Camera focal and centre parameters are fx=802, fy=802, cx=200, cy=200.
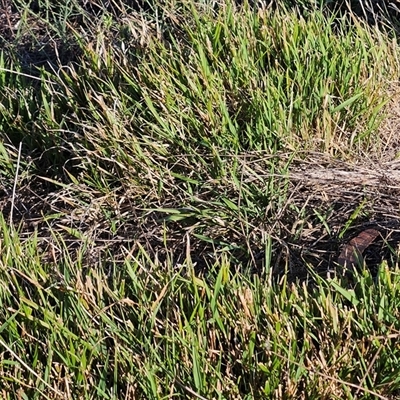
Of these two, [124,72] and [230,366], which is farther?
[124,72]

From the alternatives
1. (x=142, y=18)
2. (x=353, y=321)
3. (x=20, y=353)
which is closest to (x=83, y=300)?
(x=20, y=353)

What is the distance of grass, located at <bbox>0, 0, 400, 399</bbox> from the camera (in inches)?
73.0

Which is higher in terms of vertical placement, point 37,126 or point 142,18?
A: point 142,18

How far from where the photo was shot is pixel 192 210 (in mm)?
2451

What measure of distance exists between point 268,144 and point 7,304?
3.31 feet

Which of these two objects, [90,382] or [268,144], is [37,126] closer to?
[268,144]

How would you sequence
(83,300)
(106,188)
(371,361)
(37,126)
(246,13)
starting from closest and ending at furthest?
(371,361)
(83,300)
(106,188)
(37,126)
(246,13)

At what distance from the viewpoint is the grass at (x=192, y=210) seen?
1855mm

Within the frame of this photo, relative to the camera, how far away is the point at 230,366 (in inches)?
73.4

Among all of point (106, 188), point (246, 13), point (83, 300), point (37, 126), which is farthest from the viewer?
point (246, 13)

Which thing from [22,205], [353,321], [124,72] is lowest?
[22,205]

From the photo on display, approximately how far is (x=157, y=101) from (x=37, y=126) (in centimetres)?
44

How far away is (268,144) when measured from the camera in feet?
8.54

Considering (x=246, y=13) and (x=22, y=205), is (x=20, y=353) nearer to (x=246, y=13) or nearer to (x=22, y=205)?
(x=22, y=205)
